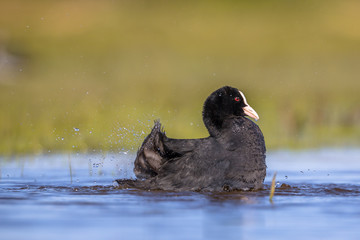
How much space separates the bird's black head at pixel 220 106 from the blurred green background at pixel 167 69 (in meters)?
2.32

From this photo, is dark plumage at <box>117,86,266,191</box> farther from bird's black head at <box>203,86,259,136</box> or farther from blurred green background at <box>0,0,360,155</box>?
blurred green background at <box>0,0,360,155</box>

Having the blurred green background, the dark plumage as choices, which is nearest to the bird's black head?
the dark plumage

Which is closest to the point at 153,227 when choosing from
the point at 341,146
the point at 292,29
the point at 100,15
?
the point at 341,146

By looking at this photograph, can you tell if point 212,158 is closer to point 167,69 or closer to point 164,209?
point 164,209

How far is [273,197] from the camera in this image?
7.61 meters

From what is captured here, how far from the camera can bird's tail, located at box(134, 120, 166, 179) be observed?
27.8 feet

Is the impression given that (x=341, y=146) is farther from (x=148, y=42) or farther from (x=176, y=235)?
(x=148, y=42)

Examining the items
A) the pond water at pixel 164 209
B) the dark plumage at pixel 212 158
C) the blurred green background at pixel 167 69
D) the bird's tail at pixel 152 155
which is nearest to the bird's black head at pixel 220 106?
the dark plumage at pixel 212 158

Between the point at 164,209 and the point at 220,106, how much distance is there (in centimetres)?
242

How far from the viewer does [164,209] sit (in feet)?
22.0

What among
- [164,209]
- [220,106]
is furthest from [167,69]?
[164,209]

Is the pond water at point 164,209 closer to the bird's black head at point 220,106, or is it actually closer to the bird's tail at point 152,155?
the bird's tail at point 152,155

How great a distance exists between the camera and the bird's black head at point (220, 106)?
8.78m

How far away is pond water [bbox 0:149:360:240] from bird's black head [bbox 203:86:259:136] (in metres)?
0.97
